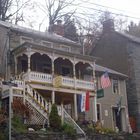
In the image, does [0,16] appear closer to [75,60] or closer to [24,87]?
[75,60]

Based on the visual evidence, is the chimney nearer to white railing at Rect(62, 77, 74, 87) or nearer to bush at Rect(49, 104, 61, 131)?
white railing at Rect(62, 77, 74, 87)

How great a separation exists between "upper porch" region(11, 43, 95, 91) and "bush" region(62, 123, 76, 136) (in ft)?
15.9

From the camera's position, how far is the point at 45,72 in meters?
32.3

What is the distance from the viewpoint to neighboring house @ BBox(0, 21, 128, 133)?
2608cm

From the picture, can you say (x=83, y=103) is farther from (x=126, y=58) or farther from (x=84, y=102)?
(x=126, y=58)

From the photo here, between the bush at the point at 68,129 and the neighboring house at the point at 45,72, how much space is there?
75 centimetres

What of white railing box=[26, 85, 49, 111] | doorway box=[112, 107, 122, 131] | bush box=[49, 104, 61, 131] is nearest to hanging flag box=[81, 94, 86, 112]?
white railing box=[26, 85, 49, 111]

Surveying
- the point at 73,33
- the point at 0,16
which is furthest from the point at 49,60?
the point at 73,33

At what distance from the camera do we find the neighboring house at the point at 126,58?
3909 centimetres

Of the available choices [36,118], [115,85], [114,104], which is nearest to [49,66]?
[114,104]

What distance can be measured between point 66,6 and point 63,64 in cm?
2127

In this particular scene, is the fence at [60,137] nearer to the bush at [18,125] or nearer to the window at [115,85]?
the bush at [18,125]

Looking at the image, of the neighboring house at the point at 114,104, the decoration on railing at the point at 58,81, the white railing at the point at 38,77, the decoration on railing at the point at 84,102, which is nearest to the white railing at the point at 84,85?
the decoration on railing at the point at 84,102

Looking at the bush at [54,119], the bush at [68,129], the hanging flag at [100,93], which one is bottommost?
the bush at [68,129]
